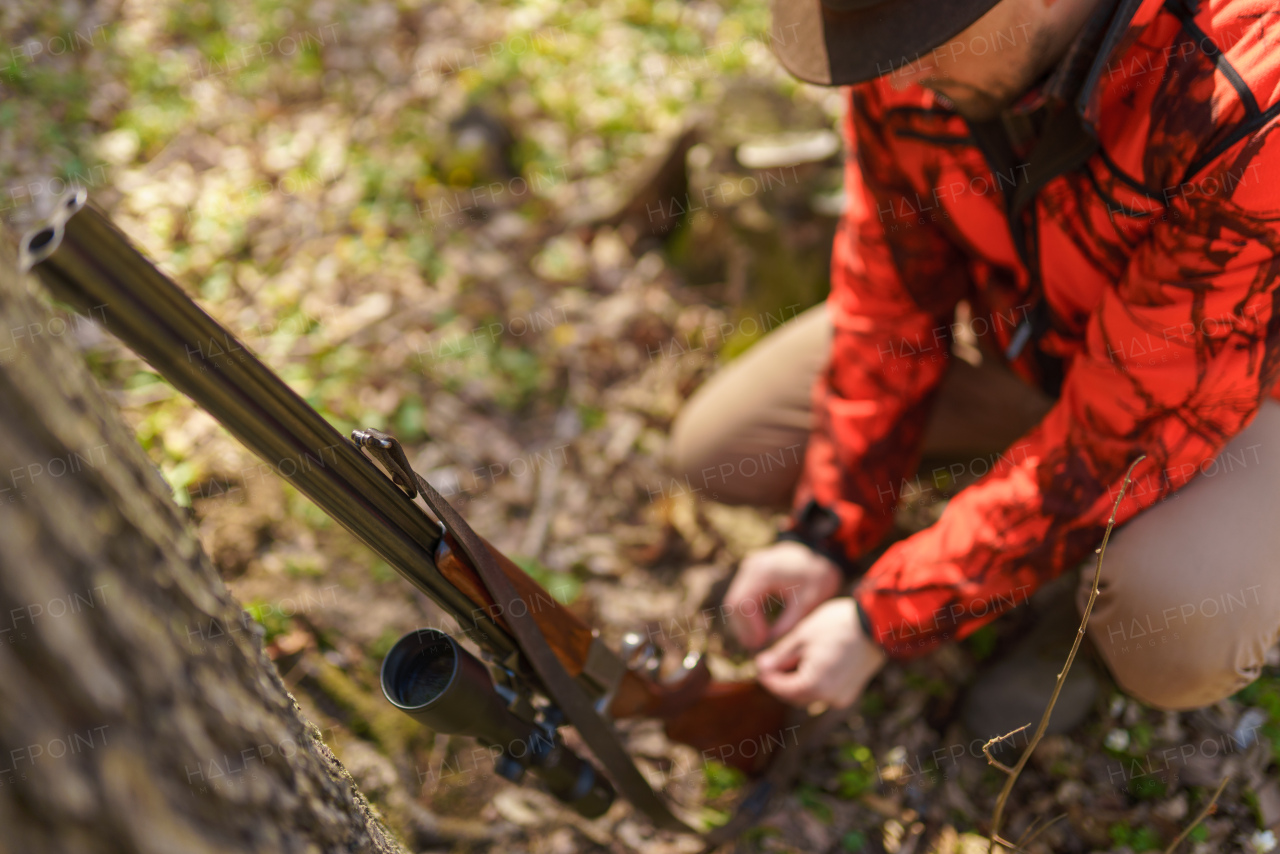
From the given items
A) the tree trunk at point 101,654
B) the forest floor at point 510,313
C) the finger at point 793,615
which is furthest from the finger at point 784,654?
the tree trunk at point 101,654

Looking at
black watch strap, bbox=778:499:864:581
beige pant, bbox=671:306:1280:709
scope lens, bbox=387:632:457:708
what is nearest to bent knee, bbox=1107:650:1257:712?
beige pant, bbox=671:306:1280:709

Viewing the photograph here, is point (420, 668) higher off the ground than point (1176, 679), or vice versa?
point (420, 668)

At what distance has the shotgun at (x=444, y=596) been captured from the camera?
0.92 meters

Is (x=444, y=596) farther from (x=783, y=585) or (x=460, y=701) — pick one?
(x=783, y=585)

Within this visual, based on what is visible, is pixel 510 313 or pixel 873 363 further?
pixel 510 313

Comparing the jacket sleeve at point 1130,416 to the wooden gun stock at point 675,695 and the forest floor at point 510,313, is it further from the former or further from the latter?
the forest floor at point 510,313

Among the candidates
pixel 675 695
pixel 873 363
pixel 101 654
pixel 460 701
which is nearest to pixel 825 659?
pixel 675 695

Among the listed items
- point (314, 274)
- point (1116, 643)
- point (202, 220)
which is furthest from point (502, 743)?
point (202, 220)

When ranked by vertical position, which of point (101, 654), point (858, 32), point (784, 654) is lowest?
point (784, 654)

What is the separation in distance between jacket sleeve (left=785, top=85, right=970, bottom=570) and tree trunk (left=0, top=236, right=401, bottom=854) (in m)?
1.95

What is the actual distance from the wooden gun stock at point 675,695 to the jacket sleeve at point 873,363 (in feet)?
1.95

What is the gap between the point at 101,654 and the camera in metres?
0.81

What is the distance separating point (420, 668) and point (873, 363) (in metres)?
1.78

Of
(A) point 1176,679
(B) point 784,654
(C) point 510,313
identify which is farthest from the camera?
(C) point 510,313
